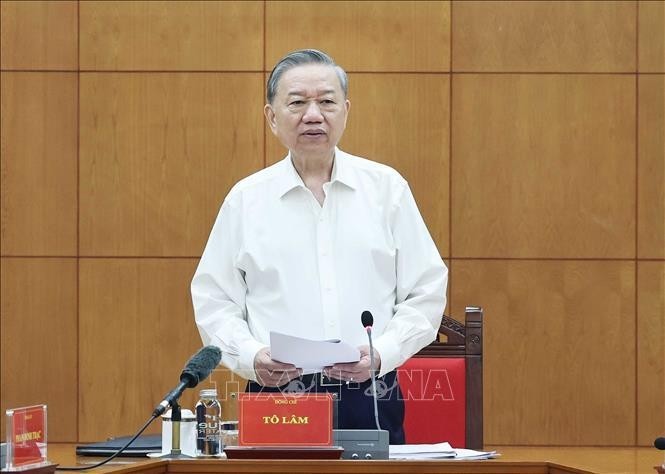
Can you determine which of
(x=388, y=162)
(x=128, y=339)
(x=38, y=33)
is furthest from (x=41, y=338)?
(x=388, y=162)

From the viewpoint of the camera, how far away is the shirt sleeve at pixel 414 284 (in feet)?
10.3

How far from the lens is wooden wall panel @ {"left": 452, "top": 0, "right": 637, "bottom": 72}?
531cm

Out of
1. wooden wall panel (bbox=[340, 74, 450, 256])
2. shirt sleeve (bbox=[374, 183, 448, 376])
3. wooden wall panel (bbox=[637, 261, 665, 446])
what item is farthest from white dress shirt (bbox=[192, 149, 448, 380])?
wooden wall panel (bbox=[637, 261, 665, 446])

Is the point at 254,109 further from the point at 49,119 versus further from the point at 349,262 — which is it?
the point at 349,262

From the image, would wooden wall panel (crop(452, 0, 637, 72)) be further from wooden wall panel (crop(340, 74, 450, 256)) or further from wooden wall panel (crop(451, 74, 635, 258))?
wooden wall panel (crop(340, 74, 450, 256))

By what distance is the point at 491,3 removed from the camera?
17.5ft

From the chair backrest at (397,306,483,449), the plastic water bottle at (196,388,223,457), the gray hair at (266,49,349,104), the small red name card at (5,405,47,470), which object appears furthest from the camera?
the chair backrest at (397,306,483,449)

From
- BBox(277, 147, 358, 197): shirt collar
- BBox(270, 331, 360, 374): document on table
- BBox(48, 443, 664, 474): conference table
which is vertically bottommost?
BBox(48, 443, 664, 474): conference table

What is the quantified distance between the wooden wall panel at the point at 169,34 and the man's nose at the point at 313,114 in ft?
7.38

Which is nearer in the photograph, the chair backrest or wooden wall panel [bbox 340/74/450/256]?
the chair backrest

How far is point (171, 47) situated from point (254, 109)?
1.56 ft

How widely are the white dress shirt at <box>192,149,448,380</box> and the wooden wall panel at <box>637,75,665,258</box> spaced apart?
2.32 meters

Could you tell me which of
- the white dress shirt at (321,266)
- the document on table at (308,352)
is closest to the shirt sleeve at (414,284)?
the white dress shirt at (321,266)

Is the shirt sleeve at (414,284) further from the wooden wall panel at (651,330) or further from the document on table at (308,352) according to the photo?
the wooden wall panel at (651,330)
